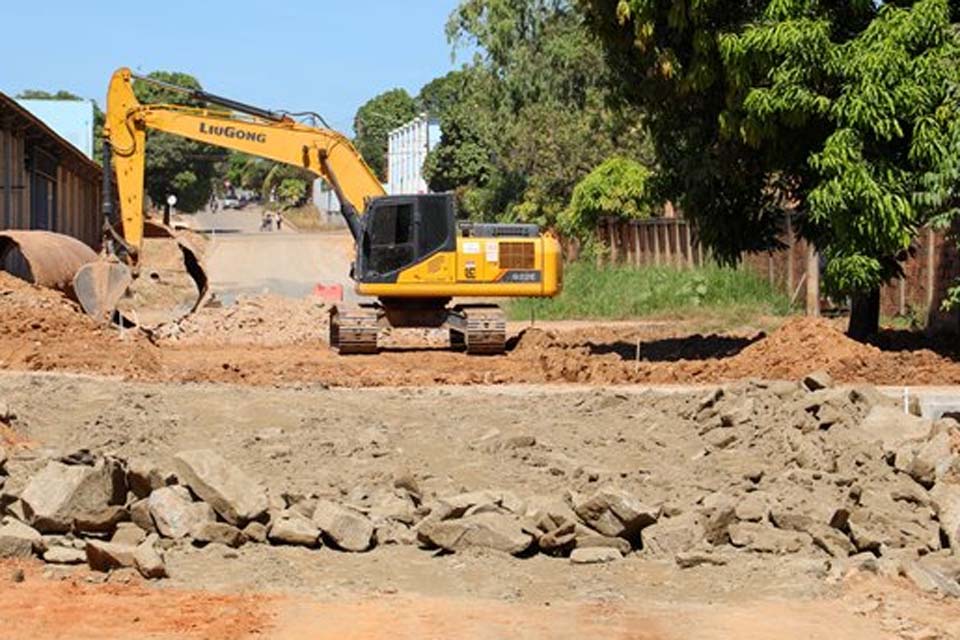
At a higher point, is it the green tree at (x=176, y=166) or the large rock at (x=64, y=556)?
the green tree at (x=176, y=166)

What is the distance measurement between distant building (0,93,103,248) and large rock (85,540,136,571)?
24834 millimetres

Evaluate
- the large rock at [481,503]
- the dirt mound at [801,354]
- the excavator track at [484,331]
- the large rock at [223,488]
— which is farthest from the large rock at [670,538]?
the excavator track at [484,331]

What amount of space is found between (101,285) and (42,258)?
220 centimetres

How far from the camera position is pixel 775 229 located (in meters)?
25.7

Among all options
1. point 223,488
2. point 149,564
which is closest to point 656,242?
point 223,488

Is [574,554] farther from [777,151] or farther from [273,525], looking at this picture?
[777,151]

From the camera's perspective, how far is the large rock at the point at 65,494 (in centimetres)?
1130

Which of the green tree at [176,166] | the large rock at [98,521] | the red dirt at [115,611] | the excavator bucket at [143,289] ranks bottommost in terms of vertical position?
the red dirt at [115,611]

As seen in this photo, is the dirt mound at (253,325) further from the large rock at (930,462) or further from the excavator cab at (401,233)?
the large rock at (930,462)

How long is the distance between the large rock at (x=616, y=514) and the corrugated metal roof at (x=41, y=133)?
24.7 m

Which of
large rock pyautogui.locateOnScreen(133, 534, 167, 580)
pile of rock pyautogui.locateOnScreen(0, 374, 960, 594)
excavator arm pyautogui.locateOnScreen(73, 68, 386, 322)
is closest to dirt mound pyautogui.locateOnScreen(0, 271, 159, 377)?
excavator arm pyautogui.locateOnScreen(73, 68, 386, 322)

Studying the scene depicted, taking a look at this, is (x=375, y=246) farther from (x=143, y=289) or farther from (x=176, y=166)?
(x=176, y=166)

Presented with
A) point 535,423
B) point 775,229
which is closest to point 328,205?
point 775,229

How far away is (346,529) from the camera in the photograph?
37.7 ft
